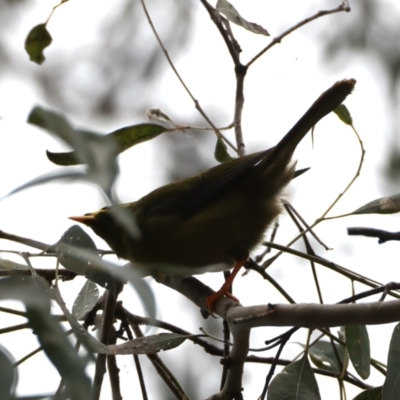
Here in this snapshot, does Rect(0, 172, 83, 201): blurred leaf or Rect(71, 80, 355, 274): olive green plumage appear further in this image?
Rect(71, 80, 355, 274): olive green plumage

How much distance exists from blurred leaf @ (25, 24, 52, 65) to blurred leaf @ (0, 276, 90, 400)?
2.32 meters

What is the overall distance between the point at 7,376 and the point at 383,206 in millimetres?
1649

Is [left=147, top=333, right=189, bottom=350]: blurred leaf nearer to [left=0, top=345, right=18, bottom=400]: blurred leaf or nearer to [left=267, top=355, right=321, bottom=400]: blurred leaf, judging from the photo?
[left=267, top=355, right=321, bottom=400]: blurred leaf

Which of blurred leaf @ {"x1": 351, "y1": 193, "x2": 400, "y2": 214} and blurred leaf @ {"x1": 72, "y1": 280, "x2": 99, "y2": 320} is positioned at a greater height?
blurred leaf @ {"x1": 351, "y1": 193, "x2": 400, "y2": 214}

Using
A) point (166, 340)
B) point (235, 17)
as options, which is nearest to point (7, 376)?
point (166, 340)

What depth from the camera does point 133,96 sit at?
24.3ft

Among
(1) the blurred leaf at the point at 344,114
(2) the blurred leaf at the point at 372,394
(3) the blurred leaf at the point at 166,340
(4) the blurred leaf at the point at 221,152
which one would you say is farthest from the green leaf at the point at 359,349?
(4) the blurred leaf at the point at 221,152

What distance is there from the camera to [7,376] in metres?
1.00

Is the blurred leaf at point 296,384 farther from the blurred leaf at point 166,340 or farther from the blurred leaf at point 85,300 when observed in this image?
the blurred leaf at point 85,300

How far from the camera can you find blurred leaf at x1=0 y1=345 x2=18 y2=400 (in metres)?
0.97

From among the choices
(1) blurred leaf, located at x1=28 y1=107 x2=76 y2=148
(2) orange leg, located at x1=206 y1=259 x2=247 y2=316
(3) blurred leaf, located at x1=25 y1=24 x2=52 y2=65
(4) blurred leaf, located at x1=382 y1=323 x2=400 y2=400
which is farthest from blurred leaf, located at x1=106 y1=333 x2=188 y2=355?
(3) blurred leaf, located at x1=25 y1=24 x2=52 y2=65

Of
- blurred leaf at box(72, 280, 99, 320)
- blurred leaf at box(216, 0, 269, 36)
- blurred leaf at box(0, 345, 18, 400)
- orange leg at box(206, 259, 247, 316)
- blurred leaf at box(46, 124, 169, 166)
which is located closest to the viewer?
blurred leaf at box(0, 345, 18, 400)

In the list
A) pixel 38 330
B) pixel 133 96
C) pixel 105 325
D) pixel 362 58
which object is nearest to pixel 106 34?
pixel 133 96

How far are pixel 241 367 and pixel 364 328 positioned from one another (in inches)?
22.4
